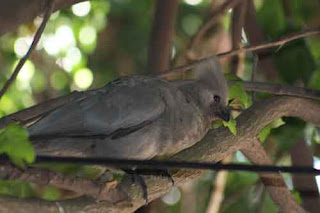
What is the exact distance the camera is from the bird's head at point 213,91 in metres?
4.64

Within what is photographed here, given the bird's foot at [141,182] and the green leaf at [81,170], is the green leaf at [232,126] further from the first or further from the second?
the green leaf at [81,170]

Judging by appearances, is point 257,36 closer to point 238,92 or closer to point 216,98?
point 216,98

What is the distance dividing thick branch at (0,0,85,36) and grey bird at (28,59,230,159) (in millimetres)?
548

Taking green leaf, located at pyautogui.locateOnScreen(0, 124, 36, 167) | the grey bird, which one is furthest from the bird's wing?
green leaf, located at pyautogui.locateOnScreen(0, 124, 36, 167)

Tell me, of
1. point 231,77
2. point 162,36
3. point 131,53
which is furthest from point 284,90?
point 131,53

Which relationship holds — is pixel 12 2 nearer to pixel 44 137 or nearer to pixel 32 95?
pixel 44 137

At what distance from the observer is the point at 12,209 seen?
3.23 m

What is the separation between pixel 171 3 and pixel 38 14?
1.75 meters

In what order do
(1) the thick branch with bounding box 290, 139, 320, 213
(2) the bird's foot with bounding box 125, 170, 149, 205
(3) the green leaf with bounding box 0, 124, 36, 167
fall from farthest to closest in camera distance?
(1) the thick branch with bounding box 290, 139, 320, 213 → (2) the bird's foot with bounding box 125, 170, 149, 205 → (3) the green leaf with bounding box 0, 124, 36, 167

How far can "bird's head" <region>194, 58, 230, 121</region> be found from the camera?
4.64m

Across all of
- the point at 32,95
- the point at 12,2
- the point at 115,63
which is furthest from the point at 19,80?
the point at 12,2

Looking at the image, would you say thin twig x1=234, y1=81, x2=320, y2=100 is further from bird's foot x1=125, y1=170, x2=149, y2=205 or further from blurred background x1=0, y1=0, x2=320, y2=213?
blurred background x1=0, y1=0, x2=320, y2=213

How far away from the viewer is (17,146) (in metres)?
2.96

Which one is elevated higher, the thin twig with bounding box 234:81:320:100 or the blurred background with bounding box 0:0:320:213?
the blurred background with bounding box 0:0:320:213
